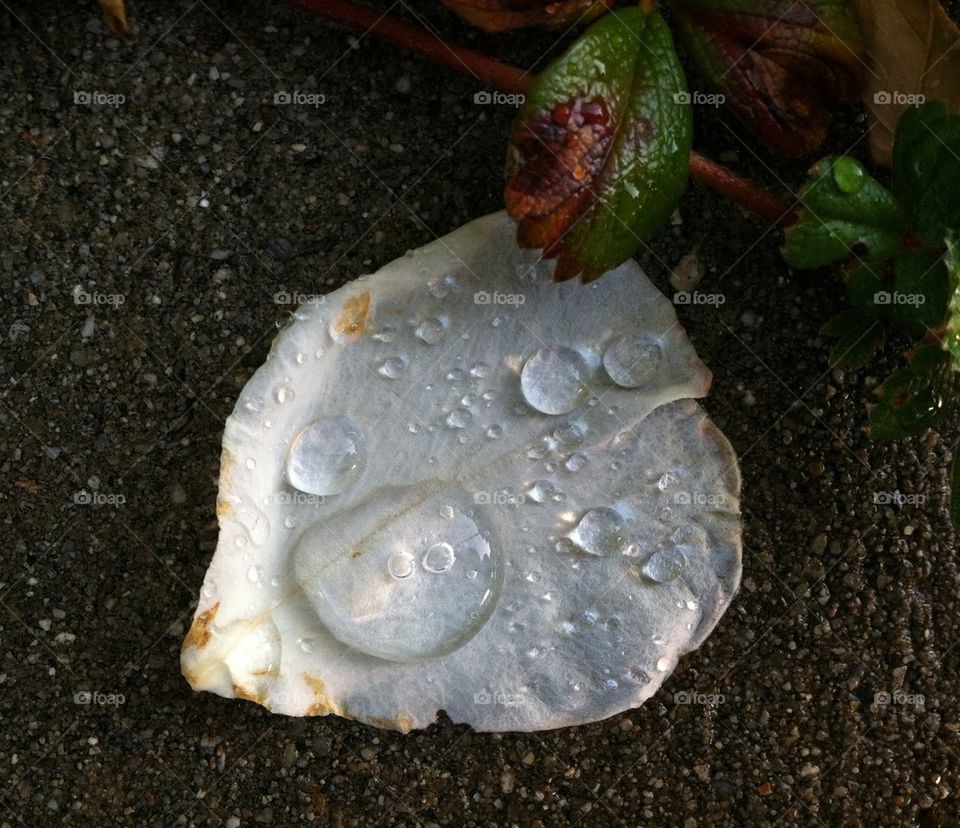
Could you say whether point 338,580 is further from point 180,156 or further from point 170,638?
point 180,156

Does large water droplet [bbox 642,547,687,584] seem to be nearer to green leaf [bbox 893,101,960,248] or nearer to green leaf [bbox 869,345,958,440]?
green leaf [bbox 869,345,958,440]

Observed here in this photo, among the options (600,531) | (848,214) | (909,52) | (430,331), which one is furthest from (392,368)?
(909,52)

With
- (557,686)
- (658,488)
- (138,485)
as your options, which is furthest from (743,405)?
(138,485)

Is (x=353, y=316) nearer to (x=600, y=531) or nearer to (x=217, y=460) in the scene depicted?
(x=217, y=460)

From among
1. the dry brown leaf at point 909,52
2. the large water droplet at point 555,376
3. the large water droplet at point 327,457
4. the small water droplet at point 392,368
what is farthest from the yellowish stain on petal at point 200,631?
the dry brown leaf at point 909,52

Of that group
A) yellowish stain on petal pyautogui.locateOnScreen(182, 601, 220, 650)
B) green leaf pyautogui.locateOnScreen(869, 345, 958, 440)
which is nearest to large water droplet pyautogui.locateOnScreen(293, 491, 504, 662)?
yellowish stain on petal pyautogui.locateOnScreen(182, 601, 220, 650)

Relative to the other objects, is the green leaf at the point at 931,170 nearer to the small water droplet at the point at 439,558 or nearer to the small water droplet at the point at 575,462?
the small water droplet at the point at 575,462
